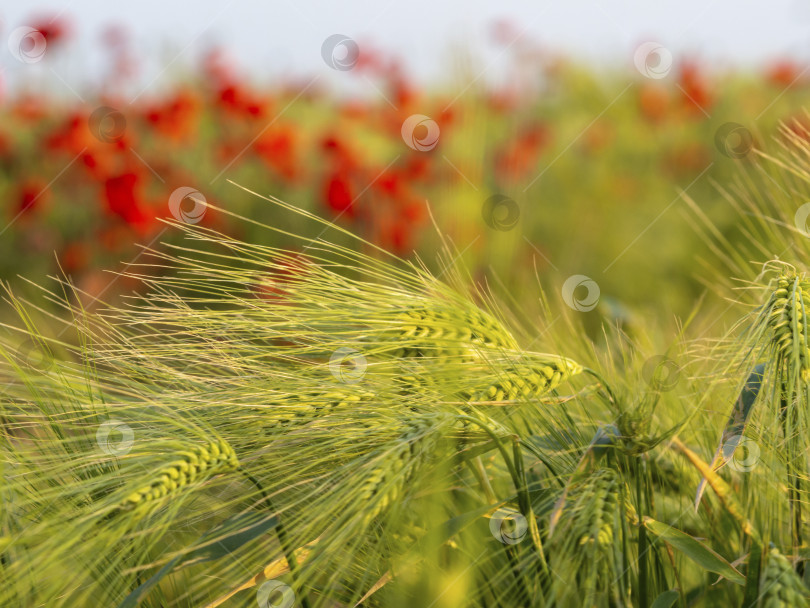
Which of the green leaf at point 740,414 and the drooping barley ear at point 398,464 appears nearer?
the drooping barley ear at point 398,464

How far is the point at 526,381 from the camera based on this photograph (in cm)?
107

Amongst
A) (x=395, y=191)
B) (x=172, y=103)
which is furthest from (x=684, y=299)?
(x=172, y=103)

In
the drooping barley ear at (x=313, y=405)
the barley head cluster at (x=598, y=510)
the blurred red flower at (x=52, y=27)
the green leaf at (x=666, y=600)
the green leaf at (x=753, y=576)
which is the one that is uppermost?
the blurred red flower at (x=52, y=27)

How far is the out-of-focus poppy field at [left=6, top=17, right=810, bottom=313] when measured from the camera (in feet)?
11.2

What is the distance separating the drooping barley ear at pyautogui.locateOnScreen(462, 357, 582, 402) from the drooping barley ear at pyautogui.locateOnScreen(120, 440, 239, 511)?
0.30 metres

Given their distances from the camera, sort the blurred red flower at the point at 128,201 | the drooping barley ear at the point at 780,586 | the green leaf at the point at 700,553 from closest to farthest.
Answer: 1. the drooping barley ear at the point at 780,586
2. the green leaf at the point at 700,553
3. the blurred red flower at the point at 128,201

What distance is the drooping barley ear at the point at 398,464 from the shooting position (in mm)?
890

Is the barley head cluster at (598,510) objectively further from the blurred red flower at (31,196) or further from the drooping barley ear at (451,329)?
the blurred red flower at (31,196)

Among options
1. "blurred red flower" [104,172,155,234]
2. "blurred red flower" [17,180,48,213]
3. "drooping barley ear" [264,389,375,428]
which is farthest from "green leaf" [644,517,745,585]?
"blurred red flower" [17,180,48,213]

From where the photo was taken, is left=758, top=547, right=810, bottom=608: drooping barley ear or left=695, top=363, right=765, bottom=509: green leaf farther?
left=695, top=363, right=765, bottom=509: green leaf

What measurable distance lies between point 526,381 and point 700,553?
0.28 metres

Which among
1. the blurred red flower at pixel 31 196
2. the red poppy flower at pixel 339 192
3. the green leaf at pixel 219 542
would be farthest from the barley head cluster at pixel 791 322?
the blurred red flower at pixel 31 196

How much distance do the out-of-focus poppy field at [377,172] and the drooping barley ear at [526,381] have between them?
4.43 ft

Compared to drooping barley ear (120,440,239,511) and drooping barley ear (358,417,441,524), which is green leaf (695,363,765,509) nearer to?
drooping barley ear (358,417,441,524)
